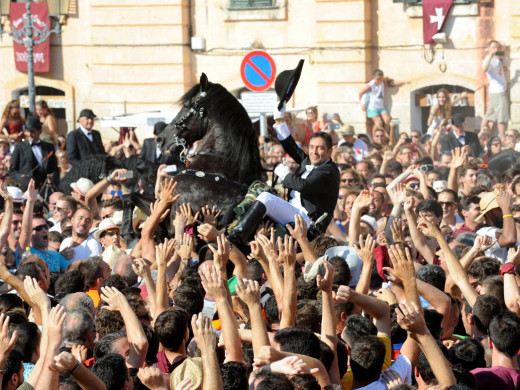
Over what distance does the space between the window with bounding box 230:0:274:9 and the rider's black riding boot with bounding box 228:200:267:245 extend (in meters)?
15.4

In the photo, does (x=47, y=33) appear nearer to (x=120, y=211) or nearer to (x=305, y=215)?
(x=120, y=211)

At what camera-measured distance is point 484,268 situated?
832 cm

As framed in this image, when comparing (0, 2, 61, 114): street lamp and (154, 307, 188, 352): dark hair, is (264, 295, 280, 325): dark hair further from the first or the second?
(0, 2, 61, 114): street lamp

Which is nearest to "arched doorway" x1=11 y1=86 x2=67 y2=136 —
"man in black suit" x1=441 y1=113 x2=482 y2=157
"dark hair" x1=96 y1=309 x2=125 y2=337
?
"man in black suit" x1=441 y1=113 x2=482 y2=157

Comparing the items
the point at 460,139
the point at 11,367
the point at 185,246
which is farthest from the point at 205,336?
the point at 460,139

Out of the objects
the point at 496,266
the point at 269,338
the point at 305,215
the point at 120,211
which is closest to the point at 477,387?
the point at 269,338

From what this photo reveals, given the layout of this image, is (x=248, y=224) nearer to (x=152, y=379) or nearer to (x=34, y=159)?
→ (x=152, y=379)

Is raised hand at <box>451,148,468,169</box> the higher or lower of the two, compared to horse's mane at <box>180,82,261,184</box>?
lower

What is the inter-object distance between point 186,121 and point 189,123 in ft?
0.10

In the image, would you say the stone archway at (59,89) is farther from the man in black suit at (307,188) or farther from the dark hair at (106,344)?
the dark hair at (106,344)

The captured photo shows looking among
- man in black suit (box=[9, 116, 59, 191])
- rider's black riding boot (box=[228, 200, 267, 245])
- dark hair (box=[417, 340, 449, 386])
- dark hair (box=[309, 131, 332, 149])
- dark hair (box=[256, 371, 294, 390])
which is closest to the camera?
dark hair (box=[256, 371, 294, 390])

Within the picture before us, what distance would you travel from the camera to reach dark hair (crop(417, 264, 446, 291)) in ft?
26.5

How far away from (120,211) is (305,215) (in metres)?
2.43

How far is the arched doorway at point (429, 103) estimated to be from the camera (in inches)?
919
